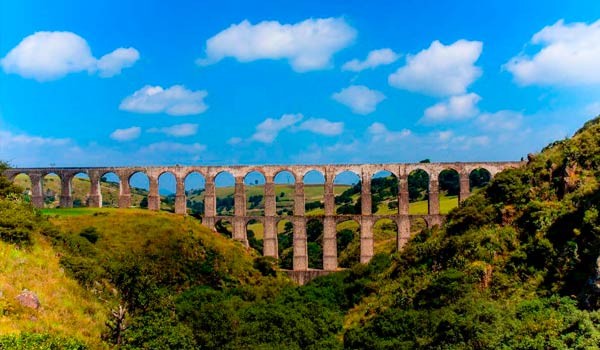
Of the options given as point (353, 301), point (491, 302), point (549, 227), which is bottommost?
point (353, 301)

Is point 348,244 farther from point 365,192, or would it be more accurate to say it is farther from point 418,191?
point 418,191

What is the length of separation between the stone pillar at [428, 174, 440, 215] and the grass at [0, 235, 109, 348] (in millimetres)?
40736

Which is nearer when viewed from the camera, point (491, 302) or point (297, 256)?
point (491, 302)

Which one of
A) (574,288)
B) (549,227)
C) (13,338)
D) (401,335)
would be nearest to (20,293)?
(13,338)

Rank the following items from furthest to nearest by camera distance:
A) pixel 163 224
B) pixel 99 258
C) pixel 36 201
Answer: pixel 36 201 → pixel 163 224 → pixel 99 258

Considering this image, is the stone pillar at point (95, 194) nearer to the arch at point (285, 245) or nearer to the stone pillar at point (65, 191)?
the stone pillar at point (65, 191)

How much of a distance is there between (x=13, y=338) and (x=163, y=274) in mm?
28347

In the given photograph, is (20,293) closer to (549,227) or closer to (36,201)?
(549,227)

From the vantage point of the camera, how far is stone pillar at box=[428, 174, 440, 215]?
63.2 metres

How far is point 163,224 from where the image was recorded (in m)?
56.5

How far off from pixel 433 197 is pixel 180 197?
29.5 m

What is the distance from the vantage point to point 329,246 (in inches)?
2443

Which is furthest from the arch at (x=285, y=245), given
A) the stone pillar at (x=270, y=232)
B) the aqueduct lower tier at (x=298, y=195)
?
the aqueduct lower tier at (x=298, y=195)

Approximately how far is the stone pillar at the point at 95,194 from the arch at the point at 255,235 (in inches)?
719
